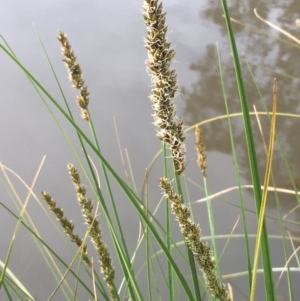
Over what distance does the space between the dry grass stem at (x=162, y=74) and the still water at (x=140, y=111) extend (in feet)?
1.85

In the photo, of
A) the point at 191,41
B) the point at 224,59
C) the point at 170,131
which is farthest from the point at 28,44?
the point at 170,131

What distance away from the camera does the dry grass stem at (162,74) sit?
0.29 metres

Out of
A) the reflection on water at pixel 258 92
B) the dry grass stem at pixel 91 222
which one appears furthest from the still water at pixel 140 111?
the dry grass stem at pixel 91 222

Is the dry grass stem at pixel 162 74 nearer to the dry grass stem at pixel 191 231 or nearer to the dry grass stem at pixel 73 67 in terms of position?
the dry grass stem at pixel 191 231

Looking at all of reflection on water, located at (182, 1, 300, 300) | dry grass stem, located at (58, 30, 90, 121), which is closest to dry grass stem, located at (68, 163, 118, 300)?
dry grass stem, located at (58, 30, 90, 121)

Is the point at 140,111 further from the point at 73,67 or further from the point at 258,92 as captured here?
the point at 73,67

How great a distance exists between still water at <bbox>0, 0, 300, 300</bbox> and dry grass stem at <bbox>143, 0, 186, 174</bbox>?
56 centimetres

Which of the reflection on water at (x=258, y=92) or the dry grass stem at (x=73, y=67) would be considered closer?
the dry grass stem at (x=73, y=67)

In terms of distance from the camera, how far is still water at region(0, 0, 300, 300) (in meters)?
1.04

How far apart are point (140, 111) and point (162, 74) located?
3.35ft

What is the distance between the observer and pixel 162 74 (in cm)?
30

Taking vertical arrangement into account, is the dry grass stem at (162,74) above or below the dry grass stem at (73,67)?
below

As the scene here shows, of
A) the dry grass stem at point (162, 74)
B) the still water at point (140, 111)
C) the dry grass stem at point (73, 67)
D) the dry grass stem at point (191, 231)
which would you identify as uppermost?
the still water at point (140, 111)

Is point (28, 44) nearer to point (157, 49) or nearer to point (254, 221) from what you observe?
point (254, 221)
